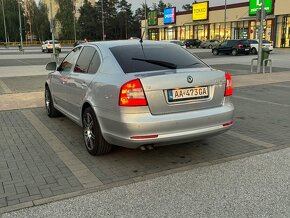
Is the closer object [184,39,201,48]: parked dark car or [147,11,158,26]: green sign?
[184,39,201,48]: parked dark car

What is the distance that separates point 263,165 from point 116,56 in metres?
2.43

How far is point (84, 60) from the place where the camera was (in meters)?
5.34

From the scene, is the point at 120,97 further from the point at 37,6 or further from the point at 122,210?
the point at 37,6

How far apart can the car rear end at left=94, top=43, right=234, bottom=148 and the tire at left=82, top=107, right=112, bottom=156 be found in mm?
230

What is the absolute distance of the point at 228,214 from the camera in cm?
317

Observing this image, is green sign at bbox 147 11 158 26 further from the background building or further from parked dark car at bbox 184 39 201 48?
parked dark car at bbox 184 39 201 48

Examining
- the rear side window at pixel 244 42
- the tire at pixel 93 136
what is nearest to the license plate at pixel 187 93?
the tire at pixel 93 136

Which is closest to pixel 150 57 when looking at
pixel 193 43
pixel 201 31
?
pixel 193 43

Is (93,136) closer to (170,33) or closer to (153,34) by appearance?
(170,33)

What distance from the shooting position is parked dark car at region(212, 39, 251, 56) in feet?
104

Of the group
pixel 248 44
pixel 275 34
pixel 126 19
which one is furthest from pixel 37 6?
pixel 248 44

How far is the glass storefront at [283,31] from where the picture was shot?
45000 mm

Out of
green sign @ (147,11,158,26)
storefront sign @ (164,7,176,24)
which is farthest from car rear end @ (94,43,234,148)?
green sign @ (147,11,158,26)

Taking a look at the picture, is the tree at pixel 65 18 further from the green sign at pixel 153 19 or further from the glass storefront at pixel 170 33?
the glass storefront at pixel 170 33
